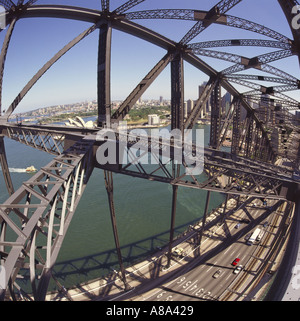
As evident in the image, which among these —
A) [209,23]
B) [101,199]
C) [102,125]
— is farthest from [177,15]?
[101,199]

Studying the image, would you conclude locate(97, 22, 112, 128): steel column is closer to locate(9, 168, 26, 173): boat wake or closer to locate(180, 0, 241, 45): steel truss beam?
locate(180, 0, 241, 45): steel truss beam

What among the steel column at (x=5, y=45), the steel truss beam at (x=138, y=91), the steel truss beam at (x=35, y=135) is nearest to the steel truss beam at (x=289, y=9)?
the steel truss beam at (x=138, y=91)

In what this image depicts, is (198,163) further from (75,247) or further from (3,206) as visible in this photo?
(75,247)

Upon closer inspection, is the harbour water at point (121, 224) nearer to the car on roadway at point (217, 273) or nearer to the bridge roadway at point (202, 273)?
the bridge roadway at point (202, 273)

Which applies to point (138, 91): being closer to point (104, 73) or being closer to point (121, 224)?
point (104, 73)

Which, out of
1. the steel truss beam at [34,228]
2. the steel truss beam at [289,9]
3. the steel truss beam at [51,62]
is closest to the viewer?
the steel truss beam at [34,228]

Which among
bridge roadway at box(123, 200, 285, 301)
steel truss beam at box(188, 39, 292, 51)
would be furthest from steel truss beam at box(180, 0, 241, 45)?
bridge roadway at box(123, 200, 285, 301)

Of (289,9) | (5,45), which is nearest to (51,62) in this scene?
(5,45)
